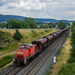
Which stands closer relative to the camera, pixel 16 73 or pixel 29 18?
pixel 16 73

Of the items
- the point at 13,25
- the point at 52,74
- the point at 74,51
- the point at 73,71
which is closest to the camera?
the point at 73,71

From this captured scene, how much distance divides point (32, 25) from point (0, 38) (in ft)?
317

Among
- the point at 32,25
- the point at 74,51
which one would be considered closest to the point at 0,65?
the point at 74,51

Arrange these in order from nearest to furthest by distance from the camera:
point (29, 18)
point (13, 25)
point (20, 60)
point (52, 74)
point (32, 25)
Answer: point (52, 74) → point (20, 60) → point (13, 25) → point (32, 25) → point (29, 18)

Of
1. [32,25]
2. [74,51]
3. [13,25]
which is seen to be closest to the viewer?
[74,51]

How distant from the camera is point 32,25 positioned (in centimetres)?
13512

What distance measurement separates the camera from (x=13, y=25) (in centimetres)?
7912

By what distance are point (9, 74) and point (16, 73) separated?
44.7 inches

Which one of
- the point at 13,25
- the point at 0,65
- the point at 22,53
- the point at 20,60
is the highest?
the point at 13,25

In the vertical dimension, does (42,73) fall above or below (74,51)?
below

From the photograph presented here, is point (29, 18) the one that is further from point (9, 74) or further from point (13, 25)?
point (9, 74)

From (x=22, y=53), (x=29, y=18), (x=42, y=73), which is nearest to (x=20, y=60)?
(x=22, y=53)

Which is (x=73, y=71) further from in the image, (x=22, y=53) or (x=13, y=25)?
(x=13, y=25)

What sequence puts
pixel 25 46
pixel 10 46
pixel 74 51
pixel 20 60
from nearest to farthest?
pixel 74 51 < pixel 20 60 < pixel 25 46 < pixel 10 46
